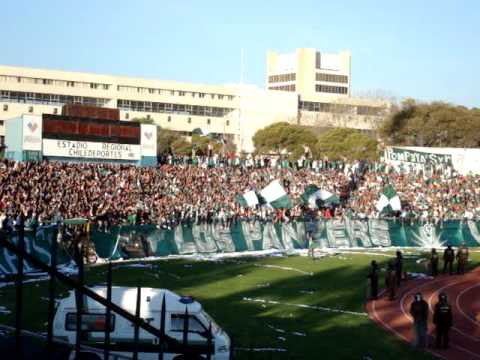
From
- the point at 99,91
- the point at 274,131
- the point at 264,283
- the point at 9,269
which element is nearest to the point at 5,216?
the point at 9,269

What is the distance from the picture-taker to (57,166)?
43125 millimetres

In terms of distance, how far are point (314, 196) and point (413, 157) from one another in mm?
19005

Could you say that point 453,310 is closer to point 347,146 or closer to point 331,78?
point 347,146

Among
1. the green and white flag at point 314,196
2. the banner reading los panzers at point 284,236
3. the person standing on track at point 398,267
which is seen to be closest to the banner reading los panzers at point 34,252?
the banner reading los panzers at point 284,236

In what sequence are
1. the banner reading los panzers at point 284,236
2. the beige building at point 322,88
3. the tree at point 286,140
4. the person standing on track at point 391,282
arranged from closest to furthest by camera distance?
1. the person standing on track at point 391,282
2. the banner reading los panzers at point 284,236
3. the tree at point 286,140
4. the beige building at point 322,88

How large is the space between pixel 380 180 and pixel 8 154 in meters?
26.6

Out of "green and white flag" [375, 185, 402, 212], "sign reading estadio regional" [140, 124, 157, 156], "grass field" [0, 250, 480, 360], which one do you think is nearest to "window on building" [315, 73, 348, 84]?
"sign reading estadio regional" [140, 124, 157, 156]

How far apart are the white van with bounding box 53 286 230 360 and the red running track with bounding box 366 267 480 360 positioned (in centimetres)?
716

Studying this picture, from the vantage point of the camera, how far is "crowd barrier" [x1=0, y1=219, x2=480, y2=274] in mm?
33438

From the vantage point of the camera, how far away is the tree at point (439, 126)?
3585 inches

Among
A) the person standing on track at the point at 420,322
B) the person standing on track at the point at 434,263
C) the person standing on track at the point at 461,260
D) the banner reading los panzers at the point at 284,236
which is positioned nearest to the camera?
the person standing on track at the point at 420,322

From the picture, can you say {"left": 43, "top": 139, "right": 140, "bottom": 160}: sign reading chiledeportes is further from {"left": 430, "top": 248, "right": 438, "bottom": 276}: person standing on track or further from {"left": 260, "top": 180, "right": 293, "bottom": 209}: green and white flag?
{"left": 430, "top": 248, "right": 438, "bottom": 276}: person standing on track

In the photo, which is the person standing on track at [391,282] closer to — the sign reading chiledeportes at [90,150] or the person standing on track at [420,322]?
the person standing on track at [420,322]

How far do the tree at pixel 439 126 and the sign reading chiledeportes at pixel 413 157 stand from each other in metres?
26.9
